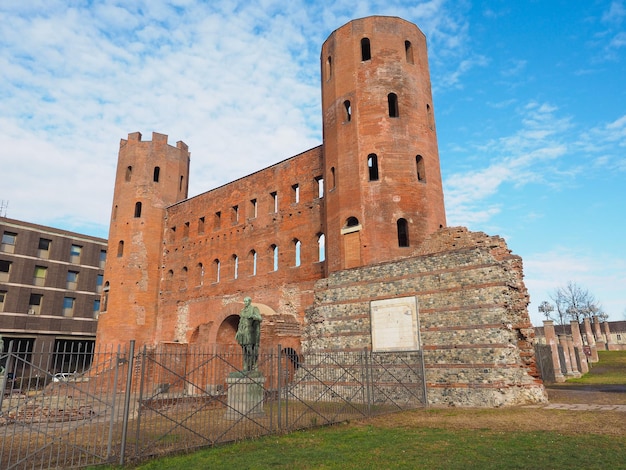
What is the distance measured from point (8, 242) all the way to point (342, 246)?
1174 inches

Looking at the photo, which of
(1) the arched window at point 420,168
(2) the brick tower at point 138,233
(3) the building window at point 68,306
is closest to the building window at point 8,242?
(3) the building window at point 68,306

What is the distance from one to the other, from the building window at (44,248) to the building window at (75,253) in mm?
1808

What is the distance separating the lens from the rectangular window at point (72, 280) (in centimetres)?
3810

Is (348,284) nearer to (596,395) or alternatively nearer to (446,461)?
(596,395)

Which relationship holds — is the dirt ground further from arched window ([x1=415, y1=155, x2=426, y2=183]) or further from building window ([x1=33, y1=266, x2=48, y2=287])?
building window ([x1=33, y1=266, x2=48, y2=287])

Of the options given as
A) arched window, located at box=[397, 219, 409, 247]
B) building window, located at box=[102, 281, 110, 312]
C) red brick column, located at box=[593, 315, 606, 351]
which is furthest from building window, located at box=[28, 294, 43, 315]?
red brick column, located at box=[593, 315, 606, 351]

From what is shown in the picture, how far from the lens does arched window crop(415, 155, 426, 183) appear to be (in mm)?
18406

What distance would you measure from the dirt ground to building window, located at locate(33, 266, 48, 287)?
112ft

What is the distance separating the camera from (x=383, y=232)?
685 inches

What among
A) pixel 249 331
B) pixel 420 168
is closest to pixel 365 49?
pixel 420 168

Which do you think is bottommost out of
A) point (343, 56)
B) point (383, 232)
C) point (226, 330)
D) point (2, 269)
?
point (226, 330)

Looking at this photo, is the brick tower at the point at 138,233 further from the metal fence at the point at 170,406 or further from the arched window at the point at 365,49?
the arched window at the point at 365,49

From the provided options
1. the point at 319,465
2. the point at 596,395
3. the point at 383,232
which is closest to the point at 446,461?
the point at 319,465

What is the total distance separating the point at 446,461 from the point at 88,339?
38202mm
